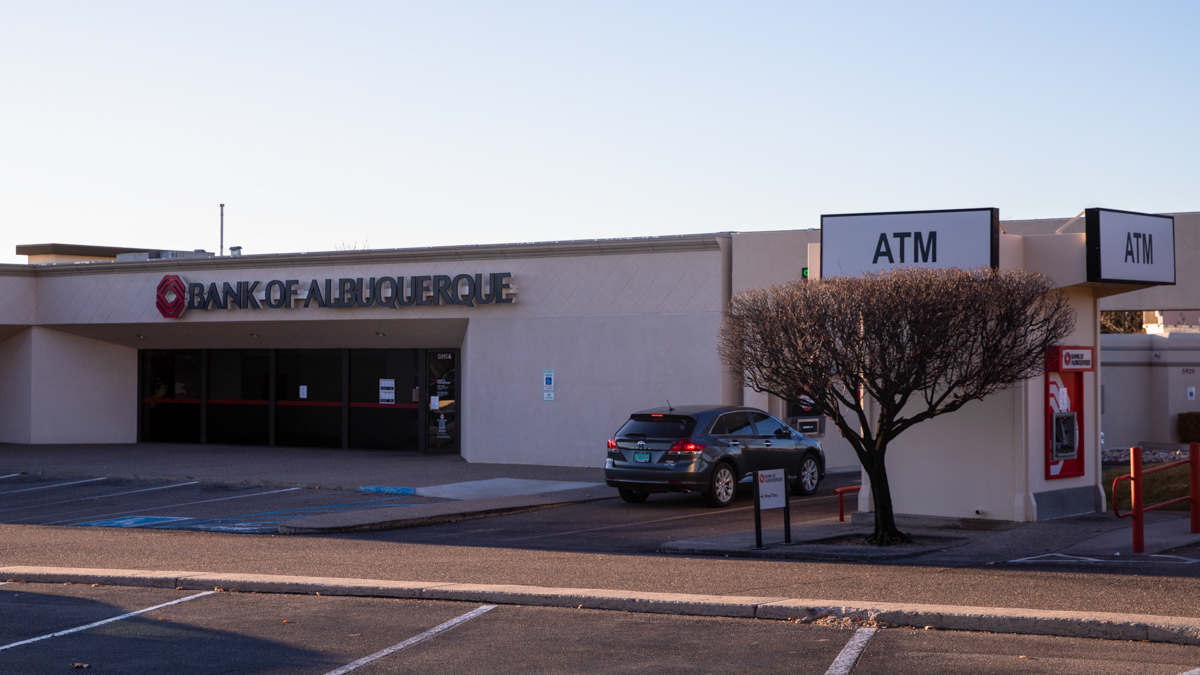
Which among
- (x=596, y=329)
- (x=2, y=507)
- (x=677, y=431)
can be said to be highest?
(x=596, y=329)

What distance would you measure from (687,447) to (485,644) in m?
8.73

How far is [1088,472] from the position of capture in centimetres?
1486

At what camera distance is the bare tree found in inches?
446

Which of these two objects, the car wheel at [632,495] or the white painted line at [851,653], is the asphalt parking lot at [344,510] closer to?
the car wheel at [632,495]

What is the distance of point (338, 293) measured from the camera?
2548cm

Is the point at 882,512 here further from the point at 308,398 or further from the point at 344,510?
the point at 308,398

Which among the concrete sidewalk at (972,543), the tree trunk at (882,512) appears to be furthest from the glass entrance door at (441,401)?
the tree trunk at (882,512)

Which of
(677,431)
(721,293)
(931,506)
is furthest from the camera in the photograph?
(721,293)

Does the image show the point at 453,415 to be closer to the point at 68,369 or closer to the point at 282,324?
the point at 282,324

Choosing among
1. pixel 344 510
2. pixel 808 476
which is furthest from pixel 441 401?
pixel 808 476

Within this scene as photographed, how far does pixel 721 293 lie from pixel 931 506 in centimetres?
834

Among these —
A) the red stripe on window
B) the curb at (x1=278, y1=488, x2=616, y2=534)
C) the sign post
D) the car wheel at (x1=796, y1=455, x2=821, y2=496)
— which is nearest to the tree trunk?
the sign post

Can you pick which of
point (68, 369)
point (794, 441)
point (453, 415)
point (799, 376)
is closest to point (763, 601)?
point (799, 376)

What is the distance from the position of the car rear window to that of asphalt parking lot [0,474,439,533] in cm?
379
